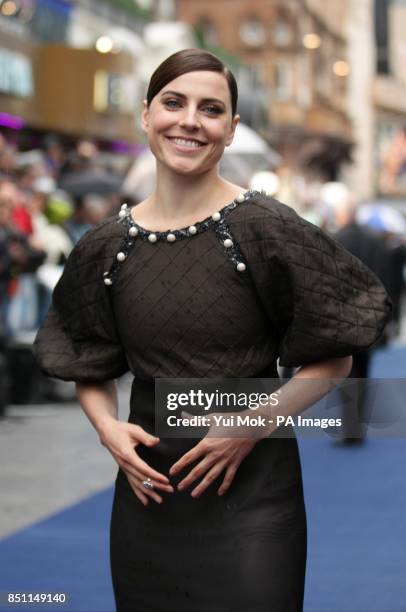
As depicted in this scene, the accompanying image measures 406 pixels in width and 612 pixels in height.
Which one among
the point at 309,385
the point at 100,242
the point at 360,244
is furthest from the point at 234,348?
the point at 360,244

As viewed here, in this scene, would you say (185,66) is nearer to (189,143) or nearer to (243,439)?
(189,143)

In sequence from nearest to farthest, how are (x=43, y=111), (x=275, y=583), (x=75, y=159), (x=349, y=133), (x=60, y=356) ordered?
(x=275, y=583), (x=60, y=356), (x=75, y=159), (x=43, y=111), (x=349, y=133)

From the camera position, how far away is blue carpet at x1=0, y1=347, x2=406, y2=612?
228 inches

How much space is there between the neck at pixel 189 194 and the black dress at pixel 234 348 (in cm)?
5

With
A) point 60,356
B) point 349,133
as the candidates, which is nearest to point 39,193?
point 60,356

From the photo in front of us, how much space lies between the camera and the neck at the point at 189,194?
124 inches

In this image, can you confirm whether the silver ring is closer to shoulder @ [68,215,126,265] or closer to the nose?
shoulder @ [68,215,126,265]

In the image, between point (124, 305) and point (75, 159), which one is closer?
point (124, 305)

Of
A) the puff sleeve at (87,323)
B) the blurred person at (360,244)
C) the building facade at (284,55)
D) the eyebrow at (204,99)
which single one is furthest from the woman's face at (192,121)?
the building facade at (284,55)

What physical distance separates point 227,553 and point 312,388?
15.1 inches

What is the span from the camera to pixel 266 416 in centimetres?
304

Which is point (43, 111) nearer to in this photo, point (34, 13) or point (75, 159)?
point (34, 13)

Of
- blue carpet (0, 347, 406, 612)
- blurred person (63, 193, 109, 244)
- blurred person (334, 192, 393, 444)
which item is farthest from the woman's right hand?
blurred person (63, 193, 109, 244)

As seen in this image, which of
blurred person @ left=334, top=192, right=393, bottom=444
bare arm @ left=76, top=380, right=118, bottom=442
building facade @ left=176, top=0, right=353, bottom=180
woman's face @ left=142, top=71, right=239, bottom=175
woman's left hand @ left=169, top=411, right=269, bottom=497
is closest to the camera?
woman's left hand @ left=169, top=411, right=269, bottom=497
